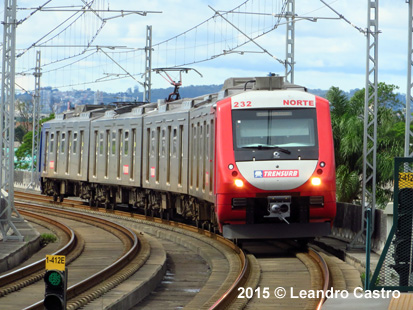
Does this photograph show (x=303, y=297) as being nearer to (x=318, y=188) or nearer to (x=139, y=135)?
(x=318, y=188)

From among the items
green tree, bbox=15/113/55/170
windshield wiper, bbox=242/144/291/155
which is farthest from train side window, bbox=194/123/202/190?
green tree, bbox=15/113/55/170

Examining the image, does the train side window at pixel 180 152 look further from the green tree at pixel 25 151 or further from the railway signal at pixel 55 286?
the green tree at pixel 25 151

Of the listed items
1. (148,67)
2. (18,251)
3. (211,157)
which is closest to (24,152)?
(148,67)

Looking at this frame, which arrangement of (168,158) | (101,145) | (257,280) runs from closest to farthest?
(257,280)
(168,158)
(101,145)

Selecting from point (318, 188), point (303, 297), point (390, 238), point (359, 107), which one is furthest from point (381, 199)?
point (390, 238)

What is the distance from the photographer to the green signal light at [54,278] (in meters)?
8.41

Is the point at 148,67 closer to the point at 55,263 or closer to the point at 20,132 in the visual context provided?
the point at 55,263

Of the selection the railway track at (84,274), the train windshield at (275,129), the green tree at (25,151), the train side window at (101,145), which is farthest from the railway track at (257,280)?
the green tree at (25,151)

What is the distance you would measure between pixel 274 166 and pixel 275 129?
82 centimetres

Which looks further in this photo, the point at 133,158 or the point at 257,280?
the point at 133,158

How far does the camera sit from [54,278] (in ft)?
27.6

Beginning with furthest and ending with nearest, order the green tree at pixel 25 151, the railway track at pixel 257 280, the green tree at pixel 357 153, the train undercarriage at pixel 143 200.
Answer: the green tree at pixel 25 151, the green tree at pixel 357 153, the train undercarriage at pixel 143 200, the railway track at pixel 257 280

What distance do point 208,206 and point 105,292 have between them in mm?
8428

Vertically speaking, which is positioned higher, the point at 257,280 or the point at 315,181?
the point at 315,181
